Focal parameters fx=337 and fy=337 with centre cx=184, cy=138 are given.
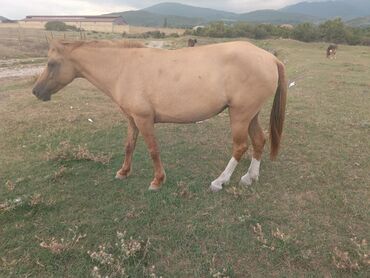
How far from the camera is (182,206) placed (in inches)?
170

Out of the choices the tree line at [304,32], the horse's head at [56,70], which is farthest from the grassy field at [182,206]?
the tree line at [304,32]

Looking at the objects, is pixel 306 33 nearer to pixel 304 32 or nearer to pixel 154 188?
pixel 304 32

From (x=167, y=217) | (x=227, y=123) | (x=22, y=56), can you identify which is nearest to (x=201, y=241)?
(x=167, y=217)

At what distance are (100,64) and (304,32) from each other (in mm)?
47576

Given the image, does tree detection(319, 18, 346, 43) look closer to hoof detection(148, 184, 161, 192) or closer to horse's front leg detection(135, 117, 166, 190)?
horse's front leg detection(135, 117, 166, 190)

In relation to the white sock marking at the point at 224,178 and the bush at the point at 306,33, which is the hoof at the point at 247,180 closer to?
the white sock marking at the point at 224,178

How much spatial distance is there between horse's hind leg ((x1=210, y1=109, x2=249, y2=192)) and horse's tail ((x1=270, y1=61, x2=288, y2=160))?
630 millimetres

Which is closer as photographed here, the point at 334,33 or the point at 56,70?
the point at 56,70

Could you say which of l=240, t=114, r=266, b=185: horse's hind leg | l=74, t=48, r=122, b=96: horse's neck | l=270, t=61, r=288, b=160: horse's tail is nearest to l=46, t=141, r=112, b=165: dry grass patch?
l=74, t=48, r=122, b=96: horse's neck

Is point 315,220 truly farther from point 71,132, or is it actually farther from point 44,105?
point 44,105

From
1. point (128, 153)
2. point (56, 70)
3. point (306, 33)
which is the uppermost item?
point (56, 70)

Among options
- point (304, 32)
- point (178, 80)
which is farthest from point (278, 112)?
point (304, 32)

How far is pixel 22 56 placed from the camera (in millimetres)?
26891

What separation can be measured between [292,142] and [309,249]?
3298 millimetres
